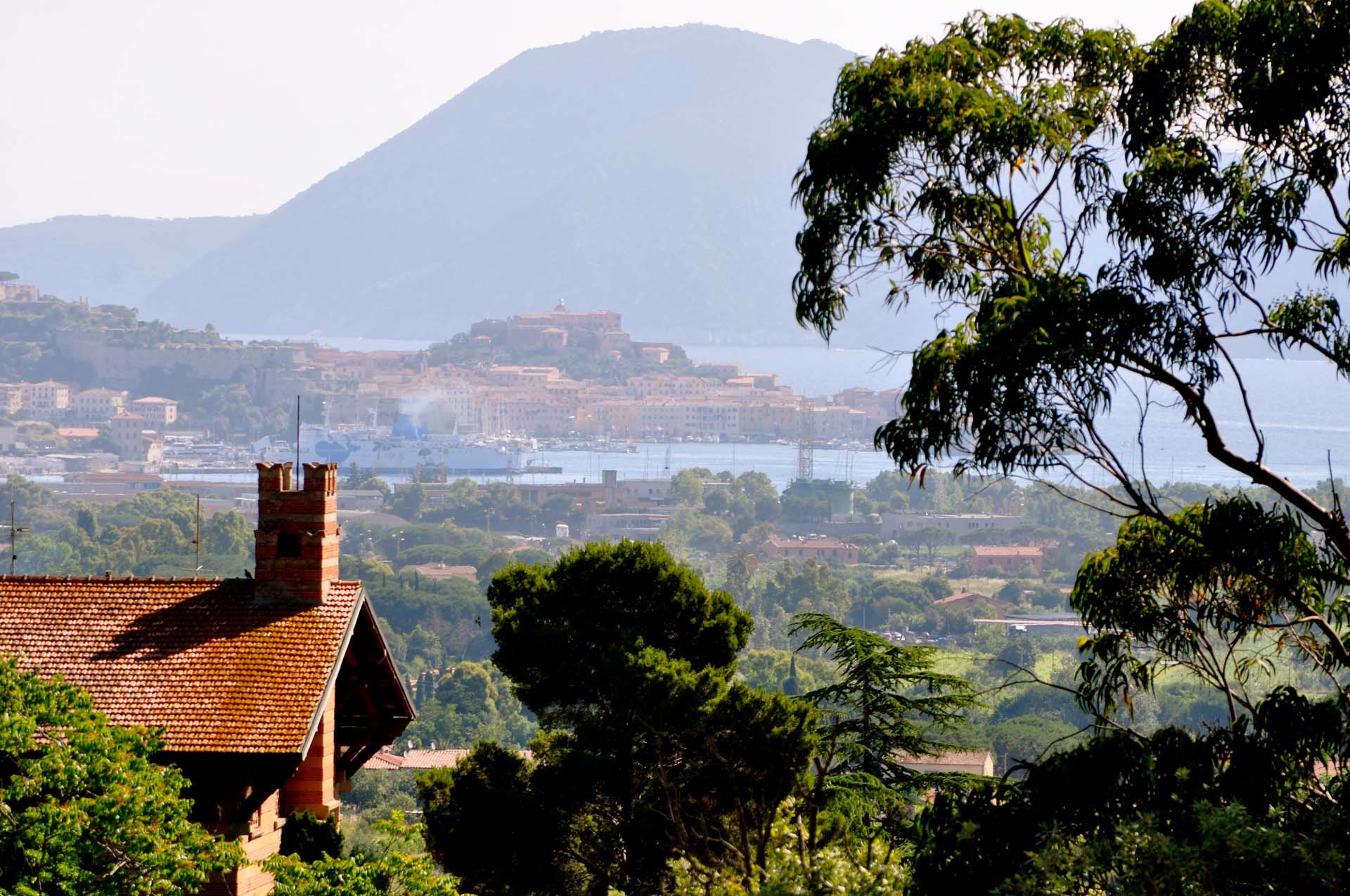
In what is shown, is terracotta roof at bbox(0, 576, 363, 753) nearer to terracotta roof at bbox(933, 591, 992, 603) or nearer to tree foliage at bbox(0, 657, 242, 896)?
tree foliage at bbox(0, 657, 242, 896)

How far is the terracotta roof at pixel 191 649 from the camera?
6383 mm

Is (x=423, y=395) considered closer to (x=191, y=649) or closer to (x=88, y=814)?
(x=191, y=649)

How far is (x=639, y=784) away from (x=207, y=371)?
5849 inches

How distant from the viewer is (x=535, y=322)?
579 feet

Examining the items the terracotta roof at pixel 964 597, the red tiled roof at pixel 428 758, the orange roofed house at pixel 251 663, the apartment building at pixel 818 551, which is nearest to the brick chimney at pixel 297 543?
the orange roofed house at pixel 251 663

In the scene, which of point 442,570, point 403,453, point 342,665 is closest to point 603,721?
point 342,665

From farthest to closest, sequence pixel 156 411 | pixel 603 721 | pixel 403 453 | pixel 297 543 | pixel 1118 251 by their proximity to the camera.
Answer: pixel 156 411
pixel 403 453
pixel 603 721
pixel 297 543
pixel 1118 251

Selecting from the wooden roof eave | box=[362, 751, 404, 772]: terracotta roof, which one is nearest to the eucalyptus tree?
the wooden roof eave

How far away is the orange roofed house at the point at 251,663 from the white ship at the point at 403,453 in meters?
122

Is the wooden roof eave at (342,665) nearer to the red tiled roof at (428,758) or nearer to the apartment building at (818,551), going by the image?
the red tiled roof at (428,758)

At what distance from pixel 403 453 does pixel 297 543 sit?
129807mm

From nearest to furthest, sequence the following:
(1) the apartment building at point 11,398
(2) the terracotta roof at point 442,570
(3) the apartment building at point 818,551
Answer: (2) the terracotta roof at point 442,570 → (3) the apartment building at point 818,551 → (1) the apartment building at point 11,398

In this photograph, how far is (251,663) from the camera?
6668 mm

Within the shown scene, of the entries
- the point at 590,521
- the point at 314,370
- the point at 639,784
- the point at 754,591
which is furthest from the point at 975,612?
the point at 314,370
